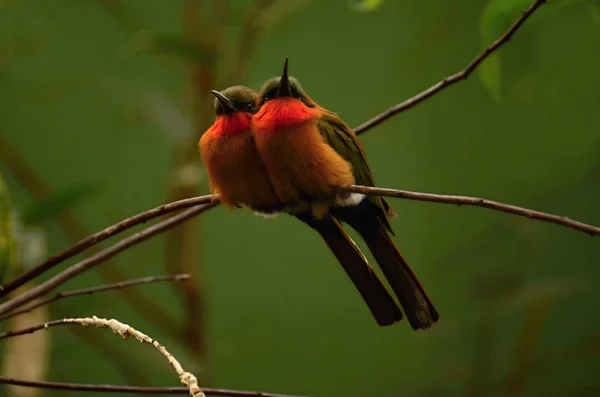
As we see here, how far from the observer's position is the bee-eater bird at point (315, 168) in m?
0.60

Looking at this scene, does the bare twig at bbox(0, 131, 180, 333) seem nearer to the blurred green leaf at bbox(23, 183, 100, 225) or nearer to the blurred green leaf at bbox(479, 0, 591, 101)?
the blurred green leaf at bbox(23, 183, 100, 225)

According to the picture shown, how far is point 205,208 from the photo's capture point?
2.21 feet

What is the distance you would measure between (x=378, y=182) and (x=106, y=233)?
1.11 m

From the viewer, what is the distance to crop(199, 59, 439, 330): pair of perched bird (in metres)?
0.60

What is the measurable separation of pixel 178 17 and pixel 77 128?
1.18 feet

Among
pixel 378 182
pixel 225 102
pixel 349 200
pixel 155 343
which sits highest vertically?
pixel 378 182

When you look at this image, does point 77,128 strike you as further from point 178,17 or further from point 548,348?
point 548,348

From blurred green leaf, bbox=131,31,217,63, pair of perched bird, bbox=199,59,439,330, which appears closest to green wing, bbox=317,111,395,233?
pair of perched bird, bbox=199,59,439,330

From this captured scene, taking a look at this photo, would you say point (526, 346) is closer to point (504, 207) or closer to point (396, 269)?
point (396, 269)

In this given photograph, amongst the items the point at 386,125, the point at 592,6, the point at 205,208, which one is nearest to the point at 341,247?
the point at 205,208

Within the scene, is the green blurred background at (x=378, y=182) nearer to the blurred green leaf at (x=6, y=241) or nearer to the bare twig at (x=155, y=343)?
the blurred green leaf at (x=6, y=241)

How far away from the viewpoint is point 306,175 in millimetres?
598

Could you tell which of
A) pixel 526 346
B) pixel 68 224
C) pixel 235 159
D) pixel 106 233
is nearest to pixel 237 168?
pixel 235 159

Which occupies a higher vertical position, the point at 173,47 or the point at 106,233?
the point at 173,47
